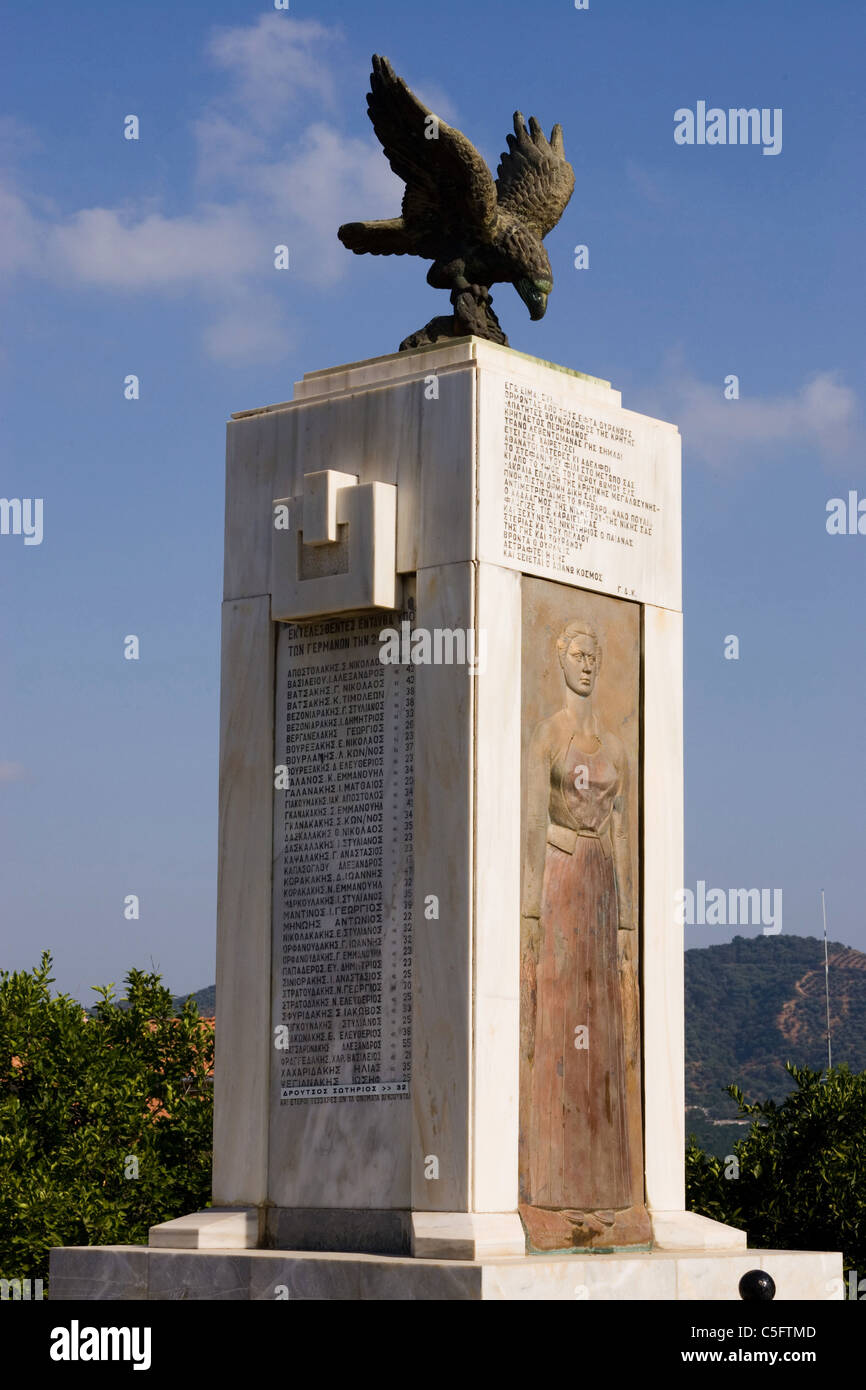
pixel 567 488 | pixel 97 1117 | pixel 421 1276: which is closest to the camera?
pixel 421 1276

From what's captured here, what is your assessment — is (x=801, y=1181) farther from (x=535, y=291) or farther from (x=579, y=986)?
(x=535, y=291)

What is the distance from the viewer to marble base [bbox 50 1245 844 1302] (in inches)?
478

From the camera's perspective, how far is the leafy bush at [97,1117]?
21734 millimetres

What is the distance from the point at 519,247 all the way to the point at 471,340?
1.41m

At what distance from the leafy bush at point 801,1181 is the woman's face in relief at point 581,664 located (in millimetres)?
7768

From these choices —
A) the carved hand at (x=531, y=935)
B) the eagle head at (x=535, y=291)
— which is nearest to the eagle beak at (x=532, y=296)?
the eagle head at (x=535, y=291)

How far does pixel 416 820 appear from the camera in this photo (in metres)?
13.4

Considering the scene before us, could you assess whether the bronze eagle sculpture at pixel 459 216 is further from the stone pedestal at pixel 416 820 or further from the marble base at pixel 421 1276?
the marble base at pixel 421 1276

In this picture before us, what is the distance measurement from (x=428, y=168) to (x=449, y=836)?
15.8ft

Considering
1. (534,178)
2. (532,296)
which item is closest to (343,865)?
(532,296)

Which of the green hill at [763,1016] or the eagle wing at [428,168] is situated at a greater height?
the eagle wing at [428,168]

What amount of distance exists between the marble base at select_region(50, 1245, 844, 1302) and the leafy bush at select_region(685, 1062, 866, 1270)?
6.85 metres

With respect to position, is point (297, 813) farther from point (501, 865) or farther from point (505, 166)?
point (505, 166)
